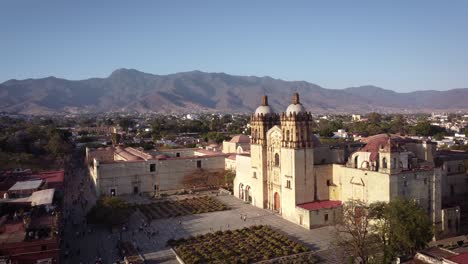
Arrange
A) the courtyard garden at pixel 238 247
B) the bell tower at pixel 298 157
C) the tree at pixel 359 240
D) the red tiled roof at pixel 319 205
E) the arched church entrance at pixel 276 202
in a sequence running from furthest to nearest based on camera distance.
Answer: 1. the arched church entrance at pixel 276 202
2. the bell tower at pixel 298 157
3. the red tiled roof at pixel 319 205
4. the courtyard garden at pixel 238 247
5. the tree at pixel 359 240

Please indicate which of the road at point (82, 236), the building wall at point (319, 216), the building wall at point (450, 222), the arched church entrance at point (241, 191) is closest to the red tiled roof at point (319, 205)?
the building wall at point (319, 216)

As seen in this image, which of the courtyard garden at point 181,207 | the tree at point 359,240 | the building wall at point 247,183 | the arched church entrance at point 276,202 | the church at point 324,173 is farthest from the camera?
the building wall at point 247,183

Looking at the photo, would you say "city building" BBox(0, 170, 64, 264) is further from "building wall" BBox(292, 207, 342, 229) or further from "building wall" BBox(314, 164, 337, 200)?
"building wall" BBox(314, 164, 337, 200)

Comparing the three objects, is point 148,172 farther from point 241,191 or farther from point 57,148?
point 57,148

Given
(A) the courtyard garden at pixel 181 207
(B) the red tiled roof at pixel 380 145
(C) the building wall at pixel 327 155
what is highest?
(B) the red tiled roof at pixel 380 145

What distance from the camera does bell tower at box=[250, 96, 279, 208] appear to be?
1638 inches

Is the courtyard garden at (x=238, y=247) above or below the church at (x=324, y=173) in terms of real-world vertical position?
below

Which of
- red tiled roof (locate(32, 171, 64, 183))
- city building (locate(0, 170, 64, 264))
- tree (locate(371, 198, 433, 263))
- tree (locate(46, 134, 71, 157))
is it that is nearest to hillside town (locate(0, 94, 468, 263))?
city building (locate(0, 170, 64, 264))

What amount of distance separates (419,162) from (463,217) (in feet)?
18.8

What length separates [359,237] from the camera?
25562 millimetres

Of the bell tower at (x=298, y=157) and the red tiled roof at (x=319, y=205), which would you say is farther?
the bell tower at (x=298, y=157)

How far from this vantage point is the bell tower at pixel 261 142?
4159 centimetres

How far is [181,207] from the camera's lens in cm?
4262

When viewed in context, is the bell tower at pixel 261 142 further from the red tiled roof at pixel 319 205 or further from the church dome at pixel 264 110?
the red tiled roof at pixel 319 205
